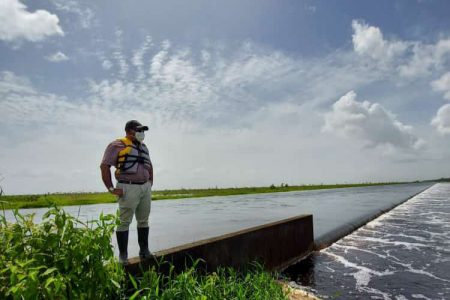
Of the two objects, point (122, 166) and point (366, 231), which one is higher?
point (122, 166)

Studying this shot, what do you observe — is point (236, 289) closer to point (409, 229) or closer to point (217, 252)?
point (217, 252)

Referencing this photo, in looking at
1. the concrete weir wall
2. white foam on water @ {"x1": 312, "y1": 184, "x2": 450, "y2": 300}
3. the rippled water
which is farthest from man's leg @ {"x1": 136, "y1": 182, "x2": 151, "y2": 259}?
white foam on water @ {"x1": 312, "y1": 184, "x2": 450, "y2": 300}

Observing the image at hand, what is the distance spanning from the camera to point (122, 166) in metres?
5.37

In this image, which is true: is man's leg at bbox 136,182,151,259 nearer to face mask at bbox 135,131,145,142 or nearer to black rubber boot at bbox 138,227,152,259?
black rubber boot at bbox 138,227,152,259

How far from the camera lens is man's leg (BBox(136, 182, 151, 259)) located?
18.1 feet

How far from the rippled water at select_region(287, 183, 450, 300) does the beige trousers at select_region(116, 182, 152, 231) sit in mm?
4865

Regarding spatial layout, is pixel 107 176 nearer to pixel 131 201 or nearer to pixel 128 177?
pixel 128 177

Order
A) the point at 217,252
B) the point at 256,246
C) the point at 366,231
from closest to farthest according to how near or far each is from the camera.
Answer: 1. the point at 217,252
2. the point at 256,246
3. the point at 366,231

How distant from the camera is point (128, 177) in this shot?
211 inches

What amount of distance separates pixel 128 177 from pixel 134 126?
89 cm

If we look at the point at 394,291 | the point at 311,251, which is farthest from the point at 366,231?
the point at 394,291

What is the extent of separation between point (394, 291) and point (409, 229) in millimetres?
12623

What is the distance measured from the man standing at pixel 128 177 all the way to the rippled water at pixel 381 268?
16.1 feet

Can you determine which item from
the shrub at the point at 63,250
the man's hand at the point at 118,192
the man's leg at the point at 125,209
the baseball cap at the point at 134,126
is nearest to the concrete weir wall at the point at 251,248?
the man's leg at the point at 125,209
